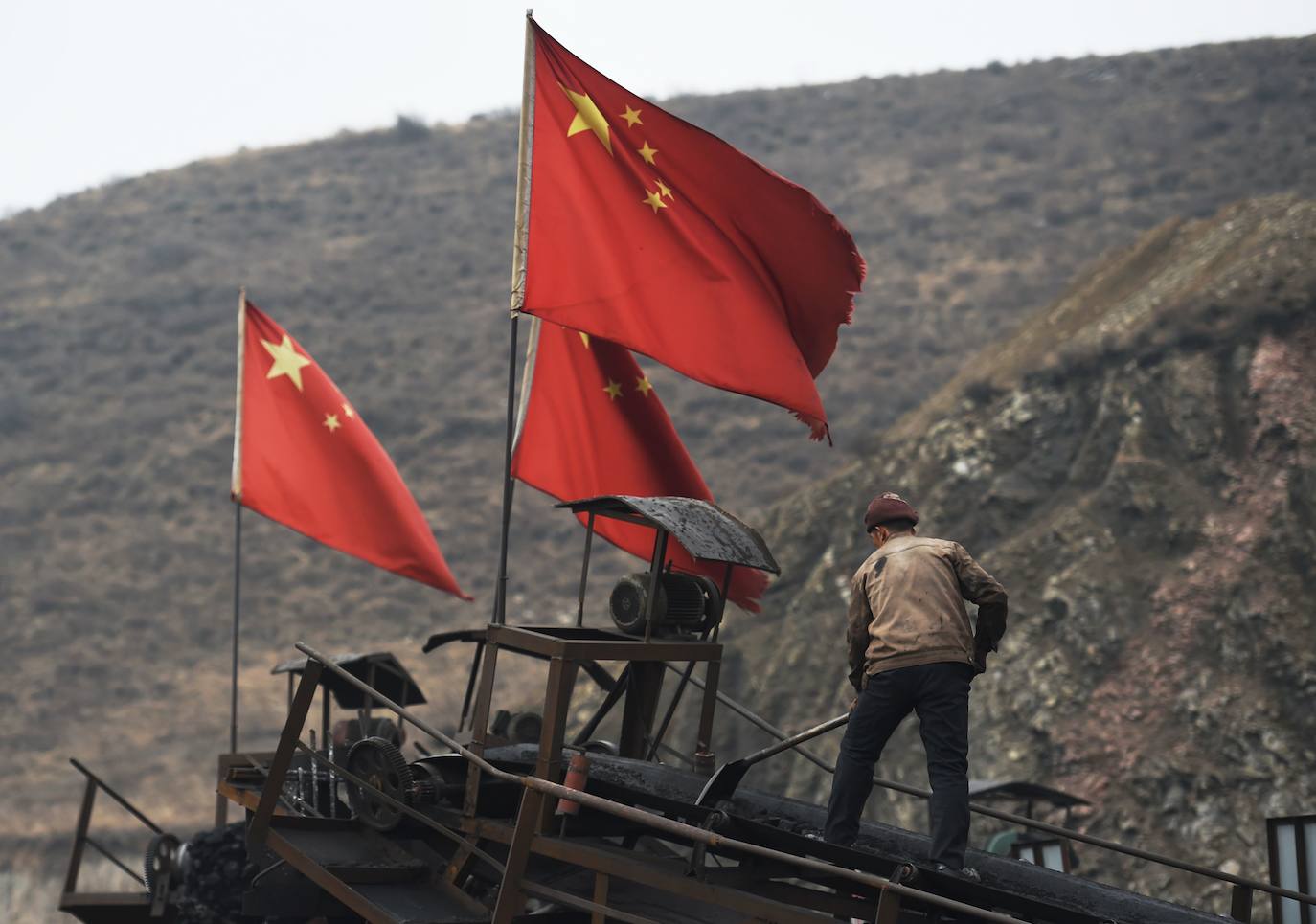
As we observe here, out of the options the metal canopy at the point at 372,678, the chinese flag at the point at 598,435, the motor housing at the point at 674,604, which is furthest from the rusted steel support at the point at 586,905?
the metal canopy at the point at 372,678

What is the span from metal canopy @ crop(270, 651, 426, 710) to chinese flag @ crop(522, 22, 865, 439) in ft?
12.6

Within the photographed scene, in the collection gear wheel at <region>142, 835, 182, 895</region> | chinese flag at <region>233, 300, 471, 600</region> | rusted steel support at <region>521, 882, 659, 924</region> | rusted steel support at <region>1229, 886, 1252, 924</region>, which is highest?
chinese flag at <region>233, 300, 471, 600</region>

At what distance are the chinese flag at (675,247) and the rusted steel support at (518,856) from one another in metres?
3.13

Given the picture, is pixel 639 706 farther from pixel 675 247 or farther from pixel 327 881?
pixel 675 247

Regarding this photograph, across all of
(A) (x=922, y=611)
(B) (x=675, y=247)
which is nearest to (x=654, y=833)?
(A) (x=922, y=611)

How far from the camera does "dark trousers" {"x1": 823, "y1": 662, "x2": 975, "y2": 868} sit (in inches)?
287

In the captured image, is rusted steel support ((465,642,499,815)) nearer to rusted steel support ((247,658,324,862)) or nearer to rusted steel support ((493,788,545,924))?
rusted steel support ((493,788,545,924))

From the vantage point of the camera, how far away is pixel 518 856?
7.92 m

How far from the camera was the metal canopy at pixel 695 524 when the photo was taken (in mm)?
8797

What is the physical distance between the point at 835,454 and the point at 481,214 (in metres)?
26.5

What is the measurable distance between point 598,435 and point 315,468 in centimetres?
357

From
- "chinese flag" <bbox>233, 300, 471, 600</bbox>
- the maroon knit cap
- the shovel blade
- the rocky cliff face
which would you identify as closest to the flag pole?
the shovel blade

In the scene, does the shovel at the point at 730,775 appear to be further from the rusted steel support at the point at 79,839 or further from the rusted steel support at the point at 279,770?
the rusted steel support at the point at 79,839

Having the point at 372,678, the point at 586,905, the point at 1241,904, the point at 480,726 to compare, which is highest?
the point at 372,678
